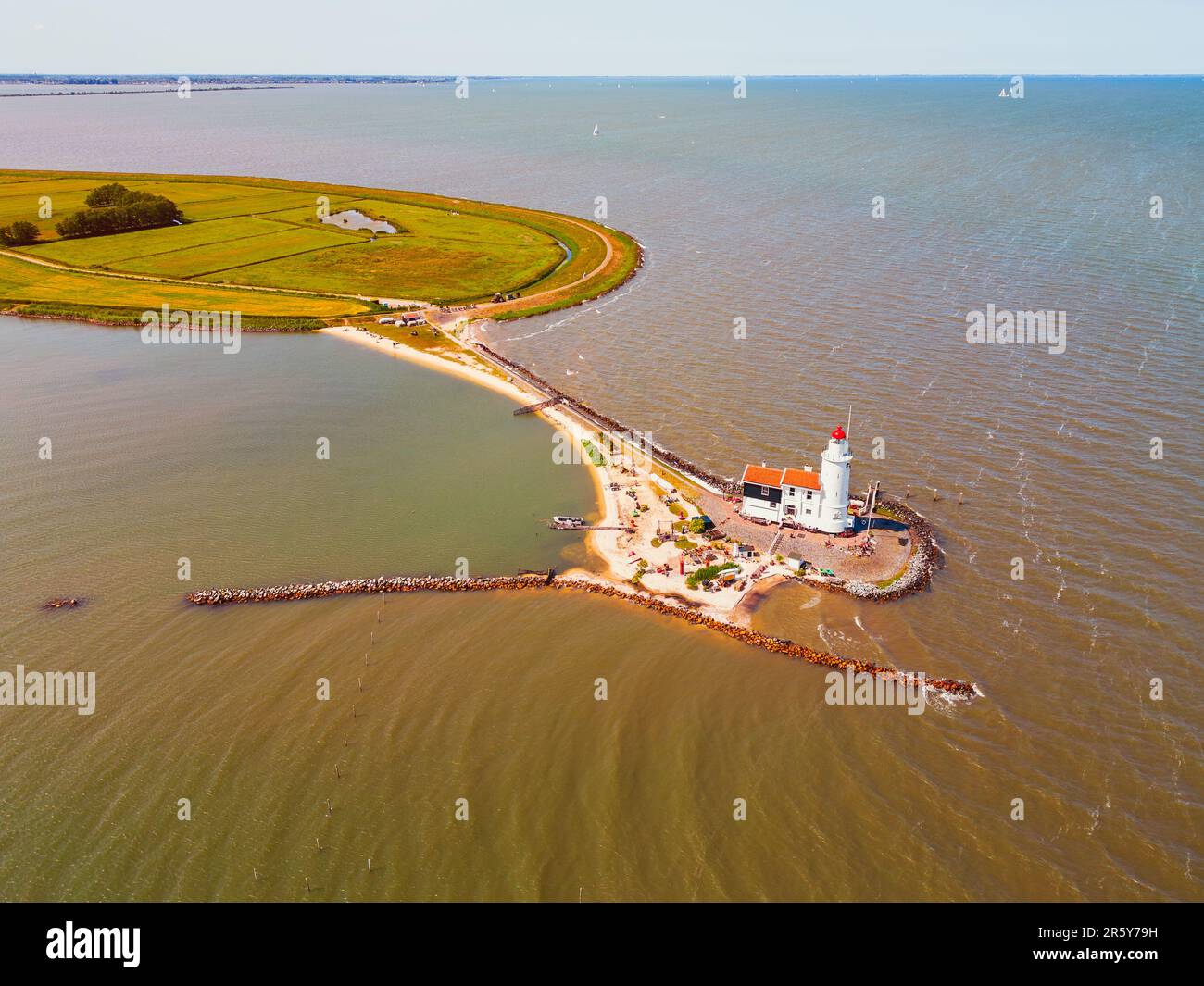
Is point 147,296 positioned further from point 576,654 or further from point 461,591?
point 576,654

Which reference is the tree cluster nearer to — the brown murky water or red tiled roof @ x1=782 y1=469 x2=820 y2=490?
the brown murky water

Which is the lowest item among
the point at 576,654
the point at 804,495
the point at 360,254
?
the point at 576,654

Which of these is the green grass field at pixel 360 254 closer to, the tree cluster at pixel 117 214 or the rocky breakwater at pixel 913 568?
the tree cluster at pixel 117 214

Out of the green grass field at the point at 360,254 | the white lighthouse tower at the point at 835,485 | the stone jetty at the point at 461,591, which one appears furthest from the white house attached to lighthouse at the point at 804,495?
the green grass field at the point at 360,254

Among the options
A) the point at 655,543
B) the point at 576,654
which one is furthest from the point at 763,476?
the point at 576,654

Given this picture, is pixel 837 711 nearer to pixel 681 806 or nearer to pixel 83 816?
pixel 681 806

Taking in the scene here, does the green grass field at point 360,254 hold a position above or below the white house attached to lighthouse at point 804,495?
above

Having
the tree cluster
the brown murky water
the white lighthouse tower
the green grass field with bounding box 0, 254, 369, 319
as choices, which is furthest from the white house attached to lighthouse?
the tree cluster

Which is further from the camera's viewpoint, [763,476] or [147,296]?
[147,296]
